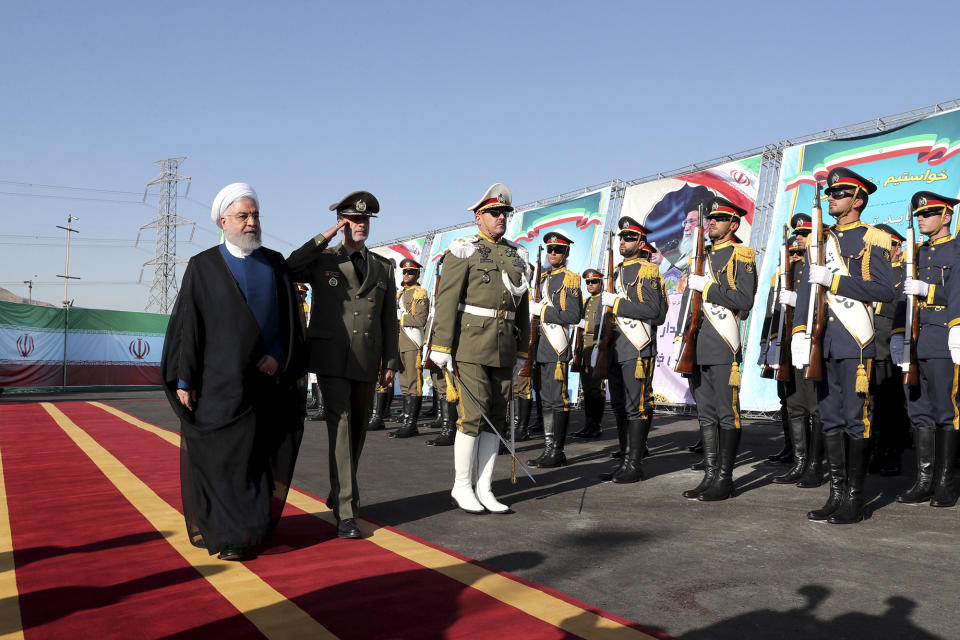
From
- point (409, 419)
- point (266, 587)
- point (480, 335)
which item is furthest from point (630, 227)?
point (409, 419)

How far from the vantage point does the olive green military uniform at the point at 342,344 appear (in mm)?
4137

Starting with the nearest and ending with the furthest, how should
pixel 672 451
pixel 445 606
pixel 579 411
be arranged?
1. pixel 445 606
2. pixel 672 451
3. pixel 579 411

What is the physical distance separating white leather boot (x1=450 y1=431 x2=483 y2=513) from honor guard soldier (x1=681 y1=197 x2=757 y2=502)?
161cm

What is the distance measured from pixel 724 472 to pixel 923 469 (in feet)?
4.52

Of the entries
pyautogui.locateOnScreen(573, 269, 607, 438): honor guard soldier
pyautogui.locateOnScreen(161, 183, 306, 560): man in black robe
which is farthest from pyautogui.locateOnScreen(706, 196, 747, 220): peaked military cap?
pyautogui.locateOnScreen(573, 269, 607, 438): honor guard soldier

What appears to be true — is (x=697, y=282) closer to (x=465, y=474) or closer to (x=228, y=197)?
(x=465, y=474)

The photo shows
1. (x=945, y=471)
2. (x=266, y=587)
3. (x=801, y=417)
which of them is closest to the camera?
(x=266, y=587)

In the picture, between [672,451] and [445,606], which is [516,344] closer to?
[445,606]

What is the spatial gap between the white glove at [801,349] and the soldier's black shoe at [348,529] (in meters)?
2.98

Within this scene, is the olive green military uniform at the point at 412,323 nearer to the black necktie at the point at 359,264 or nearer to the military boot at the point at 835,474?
the black necktie at the point at 359,264

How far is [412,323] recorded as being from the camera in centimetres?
1038

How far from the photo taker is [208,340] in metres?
3.66

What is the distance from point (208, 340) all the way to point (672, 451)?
5.69 meters

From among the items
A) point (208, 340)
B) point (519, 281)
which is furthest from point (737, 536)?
point (208, 340)
